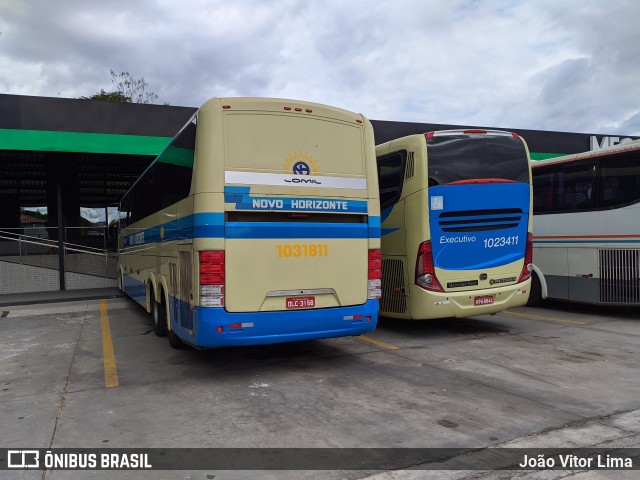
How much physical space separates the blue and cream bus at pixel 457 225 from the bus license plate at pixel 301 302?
2.62 metres

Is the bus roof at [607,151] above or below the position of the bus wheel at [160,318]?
above

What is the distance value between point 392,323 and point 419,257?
2399mm

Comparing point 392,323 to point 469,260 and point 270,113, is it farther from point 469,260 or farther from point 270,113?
point 270,113

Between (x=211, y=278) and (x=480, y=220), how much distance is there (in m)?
4.95

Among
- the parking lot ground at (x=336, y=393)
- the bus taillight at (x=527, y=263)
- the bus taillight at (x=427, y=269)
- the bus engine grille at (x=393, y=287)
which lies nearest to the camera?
the parking lot ground at (x=336, y=393)

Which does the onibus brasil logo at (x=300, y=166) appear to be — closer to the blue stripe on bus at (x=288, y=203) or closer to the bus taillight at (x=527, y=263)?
the blue stripe on bus at (x=288, y=203)

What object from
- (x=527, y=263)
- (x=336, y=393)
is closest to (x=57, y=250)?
(x=336, y=393)

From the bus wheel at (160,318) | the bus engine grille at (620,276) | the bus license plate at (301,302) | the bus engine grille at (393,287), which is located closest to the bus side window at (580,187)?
the bus engine grille at (620,276)

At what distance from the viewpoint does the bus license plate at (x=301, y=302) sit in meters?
6.05

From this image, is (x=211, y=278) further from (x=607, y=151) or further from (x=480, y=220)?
(x=607, y=151)

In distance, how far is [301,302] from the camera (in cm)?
611

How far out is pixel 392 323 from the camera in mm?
10070

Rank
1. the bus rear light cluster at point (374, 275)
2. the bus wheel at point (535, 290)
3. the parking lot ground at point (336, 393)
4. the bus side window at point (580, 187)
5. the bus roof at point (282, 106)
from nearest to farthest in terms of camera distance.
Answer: the parking lot ground at point (336, 393), the bus roof at point (282, 106), the bus rear light cluster at point (374, 275), the bus side window at point (580, 187), the bus wheel at point (535, 290)

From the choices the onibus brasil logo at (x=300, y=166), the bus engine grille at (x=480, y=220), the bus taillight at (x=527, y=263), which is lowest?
the bus taillight at (x=527, y=263)
